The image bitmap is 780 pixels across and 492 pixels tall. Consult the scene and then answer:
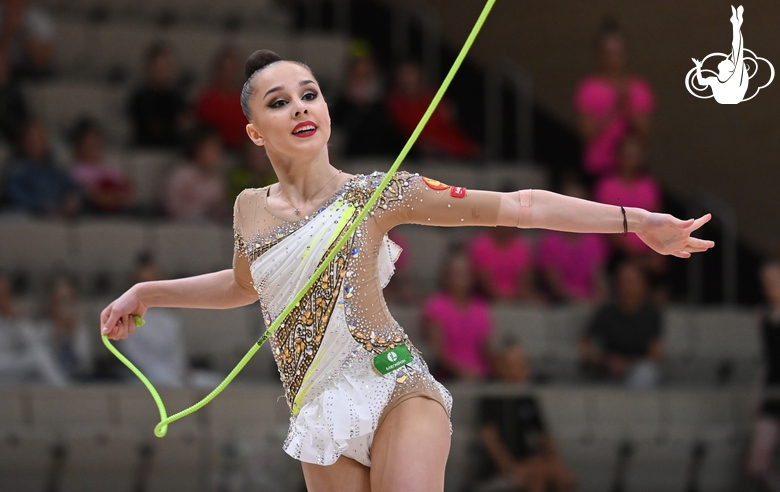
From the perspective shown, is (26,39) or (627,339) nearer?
(627,339)

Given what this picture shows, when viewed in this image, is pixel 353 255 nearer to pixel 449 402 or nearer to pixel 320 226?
pixel 320 226

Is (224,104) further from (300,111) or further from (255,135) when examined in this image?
(300,111)

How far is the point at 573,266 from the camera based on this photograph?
8.10 meters

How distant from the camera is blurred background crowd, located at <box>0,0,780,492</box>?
19.9 ft

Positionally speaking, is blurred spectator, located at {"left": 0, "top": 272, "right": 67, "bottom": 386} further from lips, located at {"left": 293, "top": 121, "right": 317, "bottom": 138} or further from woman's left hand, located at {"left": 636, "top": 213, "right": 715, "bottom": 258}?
woman's left hand, located at {"left": 636, "top": 213, "right": 715, "bottom": 258}

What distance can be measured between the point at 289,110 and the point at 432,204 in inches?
17.8

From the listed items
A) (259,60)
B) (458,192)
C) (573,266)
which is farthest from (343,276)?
(573,266)

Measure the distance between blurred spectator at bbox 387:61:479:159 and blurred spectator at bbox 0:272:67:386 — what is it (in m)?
3.40

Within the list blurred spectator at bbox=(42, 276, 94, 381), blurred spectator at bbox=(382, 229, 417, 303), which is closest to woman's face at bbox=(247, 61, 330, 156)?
blurred spectator at bbox=(42, 276, 94, 381)

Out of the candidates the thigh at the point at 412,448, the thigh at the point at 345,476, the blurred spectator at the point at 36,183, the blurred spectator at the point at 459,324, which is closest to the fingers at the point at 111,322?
the thigh at the point at 345,476

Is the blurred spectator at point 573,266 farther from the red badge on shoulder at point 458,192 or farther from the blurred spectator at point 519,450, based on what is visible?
the red badge on shoulder at point 458,192

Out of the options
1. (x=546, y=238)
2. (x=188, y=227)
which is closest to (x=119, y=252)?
(x=188, y=227)

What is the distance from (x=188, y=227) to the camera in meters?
7.63

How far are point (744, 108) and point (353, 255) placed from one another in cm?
482
